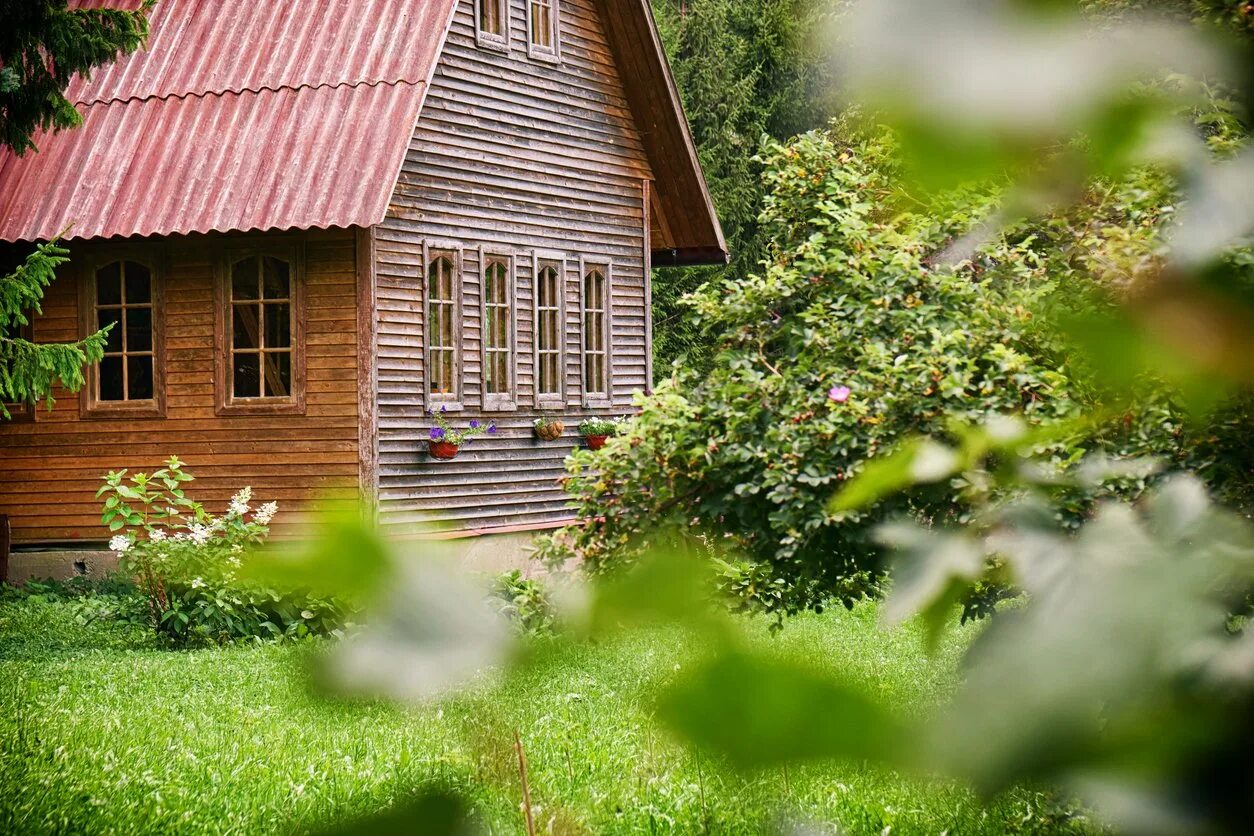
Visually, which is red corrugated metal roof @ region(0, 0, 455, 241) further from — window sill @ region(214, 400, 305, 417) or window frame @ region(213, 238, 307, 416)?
window sill @ region(214, 400, 305, 417)

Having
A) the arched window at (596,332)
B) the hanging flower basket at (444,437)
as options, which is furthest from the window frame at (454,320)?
the arched window at (596,332)

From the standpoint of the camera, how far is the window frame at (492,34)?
13.0 m

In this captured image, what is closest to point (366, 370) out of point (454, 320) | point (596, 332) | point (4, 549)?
point (454, 320)

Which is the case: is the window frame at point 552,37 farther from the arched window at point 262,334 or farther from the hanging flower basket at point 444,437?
the hanging flower basket at point 444,437

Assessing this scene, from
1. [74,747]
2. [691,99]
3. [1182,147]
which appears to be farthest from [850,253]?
[691,99]

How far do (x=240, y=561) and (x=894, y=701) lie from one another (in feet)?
0.58

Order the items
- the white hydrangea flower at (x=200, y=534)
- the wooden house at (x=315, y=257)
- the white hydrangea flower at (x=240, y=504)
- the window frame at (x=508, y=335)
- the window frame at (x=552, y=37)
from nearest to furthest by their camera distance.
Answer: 1. the white hydrangea flower at (x=200, y=534)
2. the white hydrangea flower at (x=240, y=504)
3. the wooden house at (x=315, y=257)
4. the window frame at (x=508, y=335)
5. the window frame at (x=552, y=37)

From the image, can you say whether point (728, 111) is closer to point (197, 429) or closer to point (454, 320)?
point (454, 320)

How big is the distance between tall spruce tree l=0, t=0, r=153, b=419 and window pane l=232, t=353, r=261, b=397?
4.72 feet

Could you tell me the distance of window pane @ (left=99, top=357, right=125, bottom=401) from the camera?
12.7 m

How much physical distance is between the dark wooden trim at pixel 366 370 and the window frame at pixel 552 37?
3.16 m

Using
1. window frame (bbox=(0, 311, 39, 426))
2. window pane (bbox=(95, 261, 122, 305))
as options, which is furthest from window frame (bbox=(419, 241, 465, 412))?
window frame (bbox=(0, 311, 39, 426))

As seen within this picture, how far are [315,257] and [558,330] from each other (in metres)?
2.90

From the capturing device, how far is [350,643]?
0.42m
